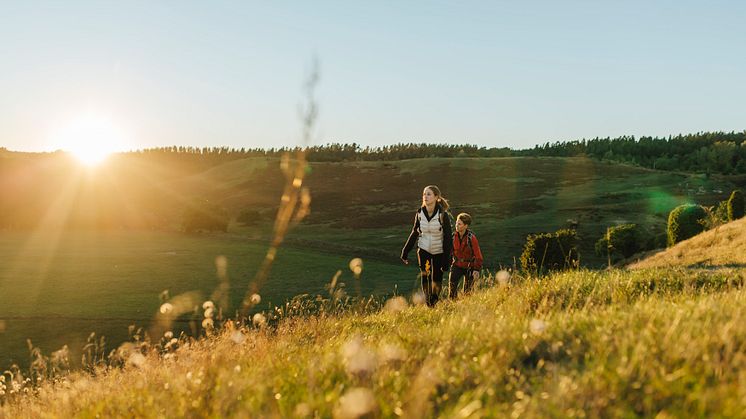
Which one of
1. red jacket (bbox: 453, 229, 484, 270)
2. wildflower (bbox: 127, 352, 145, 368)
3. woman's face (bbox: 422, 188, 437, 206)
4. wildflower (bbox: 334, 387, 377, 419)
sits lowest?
wildflower (bbox: 127, 352, 145, 368)

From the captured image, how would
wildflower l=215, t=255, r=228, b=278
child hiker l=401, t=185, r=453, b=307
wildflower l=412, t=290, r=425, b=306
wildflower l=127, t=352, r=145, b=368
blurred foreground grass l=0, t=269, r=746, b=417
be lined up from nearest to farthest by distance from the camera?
blurred foreground grass l=0, t=269, r=746, b=417, wildflower l=127, t=352, r=145, b=368, wildflower l=215, t=255, r=228, b=278, child hiker l=401, t=185, r=453, b=307, wildflower l=412, t=290, r=425, b=306

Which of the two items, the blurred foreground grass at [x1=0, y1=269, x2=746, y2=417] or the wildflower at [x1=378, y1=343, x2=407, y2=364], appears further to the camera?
the wildflower at [x1=378, y1=343, x2=407, y2=364]

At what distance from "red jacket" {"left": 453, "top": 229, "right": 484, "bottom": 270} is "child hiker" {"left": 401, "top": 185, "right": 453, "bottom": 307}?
1.06 meters

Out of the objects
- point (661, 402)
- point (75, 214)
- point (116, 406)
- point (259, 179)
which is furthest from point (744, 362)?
point (259, 179)

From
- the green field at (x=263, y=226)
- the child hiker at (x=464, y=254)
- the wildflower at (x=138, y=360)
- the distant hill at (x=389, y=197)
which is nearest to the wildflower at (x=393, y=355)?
the wildflower at (x=138, y=360)

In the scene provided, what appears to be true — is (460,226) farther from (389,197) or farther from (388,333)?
(389,197)

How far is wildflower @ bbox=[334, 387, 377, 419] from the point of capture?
2730mm

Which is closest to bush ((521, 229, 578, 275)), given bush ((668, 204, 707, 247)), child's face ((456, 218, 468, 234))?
bush ((668, 204, 707, 247))

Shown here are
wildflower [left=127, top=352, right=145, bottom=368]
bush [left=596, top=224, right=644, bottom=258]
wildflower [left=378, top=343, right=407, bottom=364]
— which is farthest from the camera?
bush [left=596, top=224, right=644, bottom=258]

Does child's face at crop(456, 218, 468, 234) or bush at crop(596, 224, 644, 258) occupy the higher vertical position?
child's face at crop(456, 218, 468, 234)

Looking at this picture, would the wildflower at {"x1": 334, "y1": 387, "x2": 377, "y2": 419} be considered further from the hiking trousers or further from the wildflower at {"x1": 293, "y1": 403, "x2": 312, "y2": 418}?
the hiking trousers

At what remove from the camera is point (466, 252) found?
12.8 meters

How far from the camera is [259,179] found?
109 m

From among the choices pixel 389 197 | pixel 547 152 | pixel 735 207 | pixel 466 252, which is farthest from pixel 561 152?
pixel 466 252
